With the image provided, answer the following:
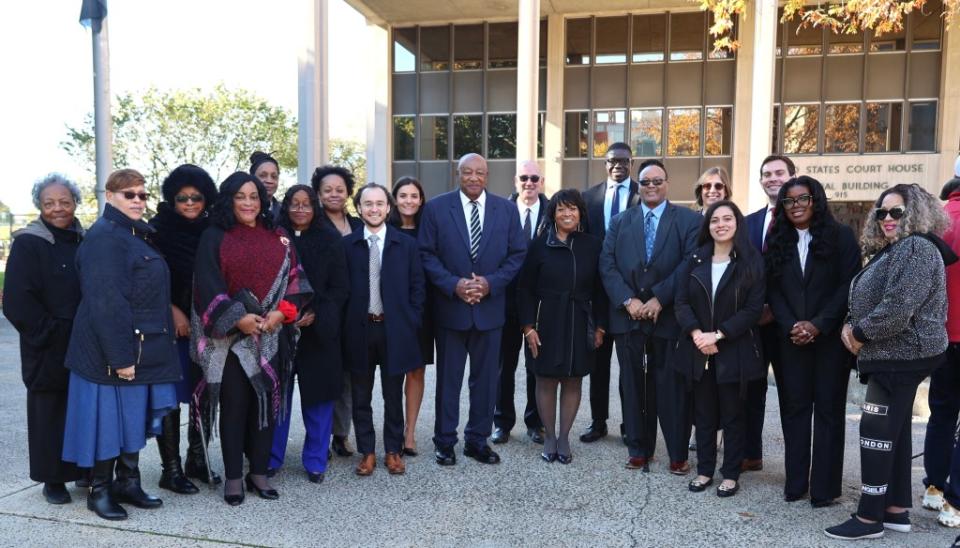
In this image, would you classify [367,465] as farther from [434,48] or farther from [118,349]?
[434,48]

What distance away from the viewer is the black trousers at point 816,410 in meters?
4.44

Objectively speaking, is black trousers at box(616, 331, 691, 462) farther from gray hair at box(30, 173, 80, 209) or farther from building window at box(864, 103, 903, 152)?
building window at box(864, 103, 903, 152)

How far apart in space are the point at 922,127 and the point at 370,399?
80.4 feet

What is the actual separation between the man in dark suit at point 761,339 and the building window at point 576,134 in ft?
67.1

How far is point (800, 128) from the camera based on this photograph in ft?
79.4

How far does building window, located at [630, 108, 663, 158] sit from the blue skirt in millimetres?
22355

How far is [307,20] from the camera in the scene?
18734mm

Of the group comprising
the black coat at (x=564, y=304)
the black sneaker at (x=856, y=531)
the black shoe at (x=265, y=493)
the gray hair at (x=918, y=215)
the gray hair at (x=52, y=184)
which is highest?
the gray hair at (x=52, y=184)

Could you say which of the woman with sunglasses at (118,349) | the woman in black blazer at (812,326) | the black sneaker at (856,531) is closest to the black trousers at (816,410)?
the woman in black blazer at (812,326)

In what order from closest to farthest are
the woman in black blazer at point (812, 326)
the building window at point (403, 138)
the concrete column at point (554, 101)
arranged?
the woman in black blazer at point (812, 326) → the concrete column at point (554, 101) → the building window at point (403, 138)

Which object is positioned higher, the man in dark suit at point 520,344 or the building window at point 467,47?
the building window at point 467,47

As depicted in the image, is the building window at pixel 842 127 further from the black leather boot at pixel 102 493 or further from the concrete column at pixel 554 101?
the black leather boot at pixel 102 493

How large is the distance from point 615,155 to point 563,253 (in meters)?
1.11

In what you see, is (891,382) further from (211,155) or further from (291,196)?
(211,155)
